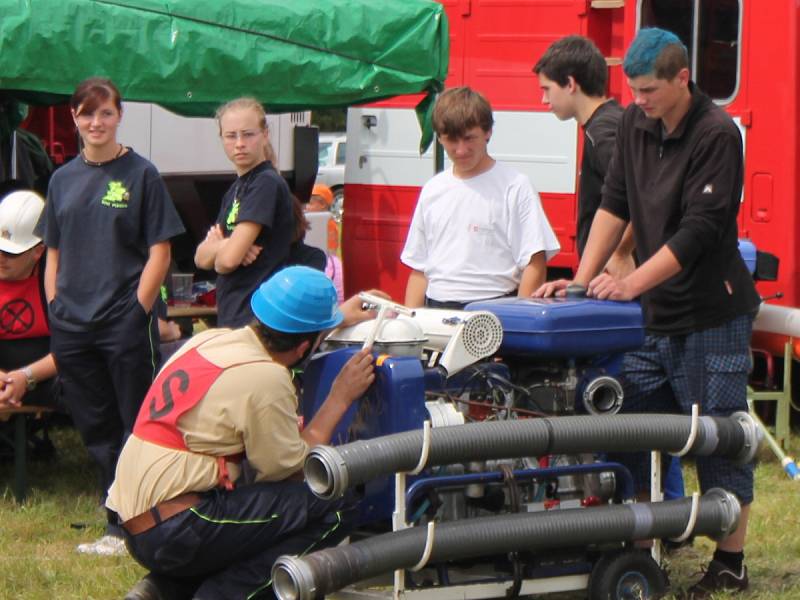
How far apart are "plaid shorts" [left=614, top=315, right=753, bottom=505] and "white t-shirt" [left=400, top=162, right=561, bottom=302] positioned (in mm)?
644

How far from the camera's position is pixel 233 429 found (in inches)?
163

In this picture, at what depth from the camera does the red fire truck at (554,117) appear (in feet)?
25.4

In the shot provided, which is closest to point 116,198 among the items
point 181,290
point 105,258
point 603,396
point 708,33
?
point 105,258

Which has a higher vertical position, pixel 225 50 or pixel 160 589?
pixel 225 50

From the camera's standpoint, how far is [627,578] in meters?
4.48

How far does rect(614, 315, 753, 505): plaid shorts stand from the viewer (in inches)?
185

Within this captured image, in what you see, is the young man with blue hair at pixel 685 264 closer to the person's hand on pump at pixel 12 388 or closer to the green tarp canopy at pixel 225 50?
the person's hand on pump at pixel 12 388

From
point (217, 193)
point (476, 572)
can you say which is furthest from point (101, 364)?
point (217, 193)

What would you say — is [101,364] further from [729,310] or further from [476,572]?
[729,310]

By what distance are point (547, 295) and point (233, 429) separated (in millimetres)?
1301

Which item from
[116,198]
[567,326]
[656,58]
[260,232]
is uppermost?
[656,58]

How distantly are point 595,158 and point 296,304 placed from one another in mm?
1730

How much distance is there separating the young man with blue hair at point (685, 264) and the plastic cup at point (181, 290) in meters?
A: 4.20

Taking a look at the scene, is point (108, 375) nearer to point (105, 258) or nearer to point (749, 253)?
point (105, 258)
